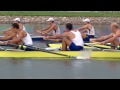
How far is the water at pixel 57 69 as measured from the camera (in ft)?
33.1

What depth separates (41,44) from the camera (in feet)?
51.1

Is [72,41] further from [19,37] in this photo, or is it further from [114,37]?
[19,37]

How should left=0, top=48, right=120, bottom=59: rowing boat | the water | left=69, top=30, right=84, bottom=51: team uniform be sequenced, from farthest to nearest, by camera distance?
1. left=69, top=30, right=84, bottom=51: team uniform
2. left=0, top=48, right=120, bottom=59: rowing boat
3. the water

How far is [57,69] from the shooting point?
10.9 meters

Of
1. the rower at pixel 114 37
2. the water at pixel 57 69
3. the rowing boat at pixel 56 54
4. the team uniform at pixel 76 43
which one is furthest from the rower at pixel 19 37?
the rower at pixel 114 37

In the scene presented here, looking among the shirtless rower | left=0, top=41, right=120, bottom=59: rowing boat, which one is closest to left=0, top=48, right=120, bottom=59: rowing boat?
left=0, top=41, right=120, bottom=59: rowing boat

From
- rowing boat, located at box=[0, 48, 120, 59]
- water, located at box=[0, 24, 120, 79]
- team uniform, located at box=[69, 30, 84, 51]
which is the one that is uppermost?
team uniform, located at box=[69, 30, 84, 51]

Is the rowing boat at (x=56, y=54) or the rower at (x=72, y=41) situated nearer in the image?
the rowing boat at (x=56, y=54)

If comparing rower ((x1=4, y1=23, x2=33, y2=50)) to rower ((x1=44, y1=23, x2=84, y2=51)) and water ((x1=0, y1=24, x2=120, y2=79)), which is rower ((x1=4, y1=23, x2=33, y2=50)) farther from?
rower ((x1=44, y1=23, x2=84, y2=51))

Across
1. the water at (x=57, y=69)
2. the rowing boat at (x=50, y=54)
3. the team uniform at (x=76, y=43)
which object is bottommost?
the water at (x=57, y=69)

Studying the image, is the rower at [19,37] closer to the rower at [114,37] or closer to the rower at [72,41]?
the rower at [72,41]

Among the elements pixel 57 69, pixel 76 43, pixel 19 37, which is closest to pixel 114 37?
pixel 76 43

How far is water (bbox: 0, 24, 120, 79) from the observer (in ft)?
33.1

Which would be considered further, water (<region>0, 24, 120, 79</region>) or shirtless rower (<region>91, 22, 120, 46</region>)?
shirtless rower (<region>91, 22, 120, 46</region>)
